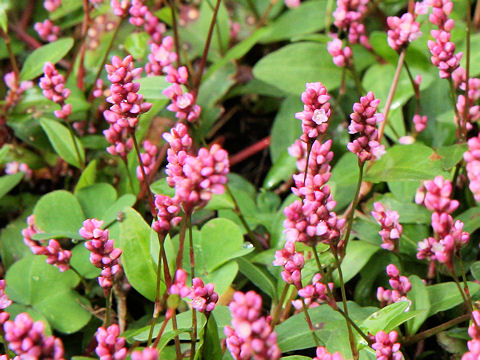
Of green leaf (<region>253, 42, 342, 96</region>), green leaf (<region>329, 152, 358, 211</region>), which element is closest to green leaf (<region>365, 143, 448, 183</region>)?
green leaf (<region>329, 152, 358, 211</region>)

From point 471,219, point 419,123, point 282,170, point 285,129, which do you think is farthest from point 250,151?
point 471,219

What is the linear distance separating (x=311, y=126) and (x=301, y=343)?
466mm

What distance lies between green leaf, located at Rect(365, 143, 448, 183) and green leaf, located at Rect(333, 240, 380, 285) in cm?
16

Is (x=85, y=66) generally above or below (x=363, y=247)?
above

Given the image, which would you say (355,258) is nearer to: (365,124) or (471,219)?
(471,219)

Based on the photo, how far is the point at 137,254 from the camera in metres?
1.35

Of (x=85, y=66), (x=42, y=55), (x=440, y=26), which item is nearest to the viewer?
(x=440, y=26)

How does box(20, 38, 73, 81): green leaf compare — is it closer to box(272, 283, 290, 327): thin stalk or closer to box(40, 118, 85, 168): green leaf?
box(40, 118, 85, 168): green leaf

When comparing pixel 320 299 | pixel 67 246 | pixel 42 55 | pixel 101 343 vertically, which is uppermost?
pixel 42 55

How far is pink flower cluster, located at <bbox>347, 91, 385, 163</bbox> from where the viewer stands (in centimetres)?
114

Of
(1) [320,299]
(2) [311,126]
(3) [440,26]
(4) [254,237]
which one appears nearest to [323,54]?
(3) [440,26]

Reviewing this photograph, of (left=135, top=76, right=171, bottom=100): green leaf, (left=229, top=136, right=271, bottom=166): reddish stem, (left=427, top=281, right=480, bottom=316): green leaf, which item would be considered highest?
(left=135, top=76, right=171, bottom=100): green leaf

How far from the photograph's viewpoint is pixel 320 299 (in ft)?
4.08

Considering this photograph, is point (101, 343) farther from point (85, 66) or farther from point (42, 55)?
point (85, 66)
